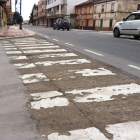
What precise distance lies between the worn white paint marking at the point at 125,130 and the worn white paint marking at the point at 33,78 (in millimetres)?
2091

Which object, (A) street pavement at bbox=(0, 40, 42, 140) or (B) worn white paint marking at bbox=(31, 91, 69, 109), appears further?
(B) worn white paint marking at bbox=(31, 91, 69, 109)

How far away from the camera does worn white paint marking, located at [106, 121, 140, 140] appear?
2068 millimetres

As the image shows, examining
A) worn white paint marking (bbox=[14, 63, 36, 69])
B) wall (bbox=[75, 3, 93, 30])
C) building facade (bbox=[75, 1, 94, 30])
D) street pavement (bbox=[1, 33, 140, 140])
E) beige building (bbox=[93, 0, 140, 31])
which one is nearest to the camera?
street pavement (bbox=[1, 33, 140, 140])

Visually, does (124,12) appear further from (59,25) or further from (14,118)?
(14,118)

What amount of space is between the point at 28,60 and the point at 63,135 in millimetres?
4173

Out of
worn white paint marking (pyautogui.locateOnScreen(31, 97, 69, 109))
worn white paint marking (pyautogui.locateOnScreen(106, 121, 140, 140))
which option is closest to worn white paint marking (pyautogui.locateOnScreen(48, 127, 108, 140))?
worn white paint marking (pyautogui.locateOnScreen(106, 121, 140, 140))

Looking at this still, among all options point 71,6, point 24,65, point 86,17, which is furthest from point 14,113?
point 71,6

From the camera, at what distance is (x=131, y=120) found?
7.88 ft

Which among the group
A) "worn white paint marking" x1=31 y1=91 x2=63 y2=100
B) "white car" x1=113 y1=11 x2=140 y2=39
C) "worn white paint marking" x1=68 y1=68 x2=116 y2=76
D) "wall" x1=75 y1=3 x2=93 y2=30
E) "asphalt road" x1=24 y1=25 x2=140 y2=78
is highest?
"wall" x1=75 y1=3 x2=93 y2=30

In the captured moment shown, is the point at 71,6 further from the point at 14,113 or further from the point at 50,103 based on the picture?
the point at 14,113

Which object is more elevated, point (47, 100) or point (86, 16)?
point (86, 16)

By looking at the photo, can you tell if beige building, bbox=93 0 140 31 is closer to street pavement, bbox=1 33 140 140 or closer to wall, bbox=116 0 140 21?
wall, bbox=116 0 140 21

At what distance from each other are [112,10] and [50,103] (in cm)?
3849

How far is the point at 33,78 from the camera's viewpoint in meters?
4.12
